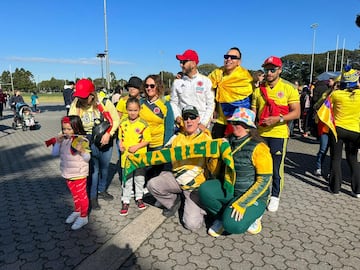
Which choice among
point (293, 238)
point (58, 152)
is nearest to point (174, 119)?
point (58, 152)

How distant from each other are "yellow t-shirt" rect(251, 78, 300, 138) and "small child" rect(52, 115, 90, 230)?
7.40ft

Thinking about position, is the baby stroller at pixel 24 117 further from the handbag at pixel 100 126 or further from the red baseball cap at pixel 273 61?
the red baseball cap at pixel 273 61

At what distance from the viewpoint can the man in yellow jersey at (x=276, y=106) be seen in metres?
3.70

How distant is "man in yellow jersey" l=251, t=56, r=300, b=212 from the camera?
370 centimetres

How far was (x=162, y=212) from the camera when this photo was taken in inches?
151

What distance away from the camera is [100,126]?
142 inches

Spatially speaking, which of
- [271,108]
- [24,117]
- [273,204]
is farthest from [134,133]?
[24,117]

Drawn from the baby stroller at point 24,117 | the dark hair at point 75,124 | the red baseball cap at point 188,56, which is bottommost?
the baby stroller at point 24,117

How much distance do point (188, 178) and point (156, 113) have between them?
103 centimetres

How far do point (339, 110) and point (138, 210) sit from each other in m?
3.38

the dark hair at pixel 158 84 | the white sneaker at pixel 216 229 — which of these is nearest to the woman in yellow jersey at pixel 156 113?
A: the dark hair at pixel 158 84

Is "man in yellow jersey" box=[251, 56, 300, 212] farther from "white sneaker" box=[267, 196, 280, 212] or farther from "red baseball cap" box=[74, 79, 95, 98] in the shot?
"red baseball cap" box=[74, 79, 95, 98]

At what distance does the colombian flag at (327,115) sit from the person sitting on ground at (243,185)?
74.1 inches

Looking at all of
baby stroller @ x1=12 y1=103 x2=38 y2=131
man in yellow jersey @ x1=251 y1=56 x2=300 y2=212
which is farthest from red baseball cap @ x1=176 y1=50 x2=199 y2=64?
baby stroller @ x1=12 y1=103 x2=38 y2=131
